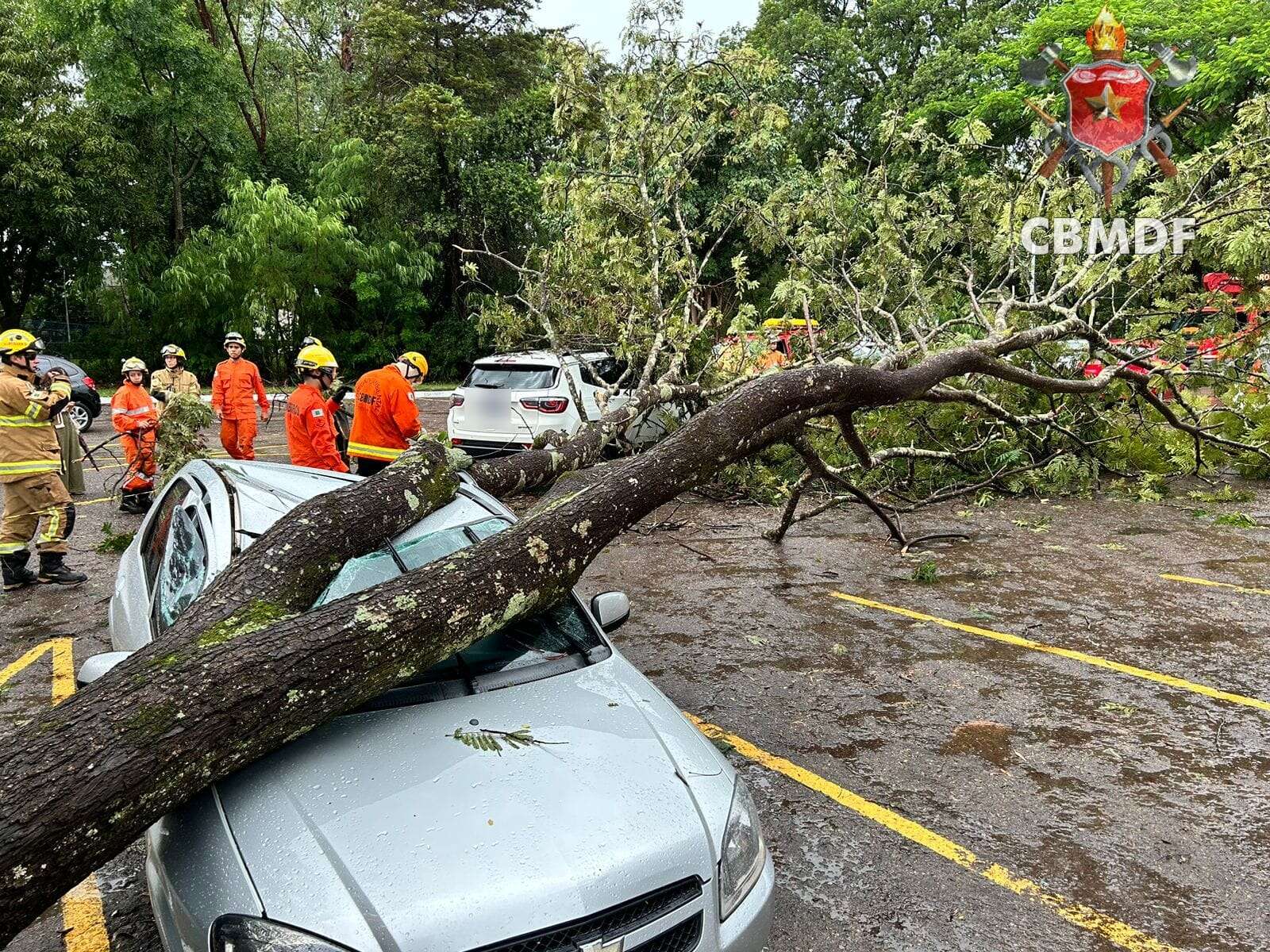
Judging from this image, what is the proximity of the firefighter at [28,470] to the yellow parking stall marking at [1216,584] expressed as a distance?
833cm

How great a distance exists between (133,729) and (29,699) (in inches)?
116

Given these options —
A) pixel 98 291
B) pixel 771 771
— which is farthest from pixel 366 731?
pixel 98 291

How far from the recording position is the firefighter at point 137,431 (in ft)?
30.0

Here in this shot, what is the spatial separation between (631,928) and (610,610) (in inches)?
54.3

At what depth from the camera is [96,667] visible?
275cm

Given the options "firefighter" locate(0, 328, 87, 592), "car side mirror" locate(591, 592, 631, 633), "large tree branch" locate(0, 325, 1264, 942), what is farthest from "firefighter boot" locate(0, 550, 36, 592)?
"car side mirror" locate(591, 592, 631, 633)

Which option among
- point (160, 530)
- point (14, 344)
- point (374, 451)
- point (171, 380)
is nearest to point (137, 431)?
point (171, 380)

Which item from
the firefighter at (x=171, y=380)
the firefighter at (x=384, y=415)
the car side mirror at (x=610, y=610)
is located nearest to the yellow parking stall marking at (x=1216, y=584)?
the car side mirror at (x=610, y=610)

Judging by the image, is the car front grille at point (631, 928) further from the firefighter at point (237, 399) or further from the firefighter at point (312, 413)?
the firefighter at point (237, 399)

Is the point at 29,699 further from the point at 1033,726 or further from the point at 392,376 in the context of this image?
the point at 1033,726

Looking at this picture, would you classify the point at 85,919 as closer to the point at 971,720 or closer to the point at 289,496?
the point at 289,496

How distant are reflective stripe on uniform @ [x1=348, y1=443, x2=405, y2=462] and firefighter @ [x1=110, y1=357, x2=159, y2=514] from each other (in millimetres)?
3393

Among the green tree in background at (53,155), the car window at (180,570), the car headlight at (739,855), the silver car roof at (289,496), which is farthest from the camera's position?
the green tree in background at (53,155)

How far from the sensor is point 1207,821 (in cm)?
350
